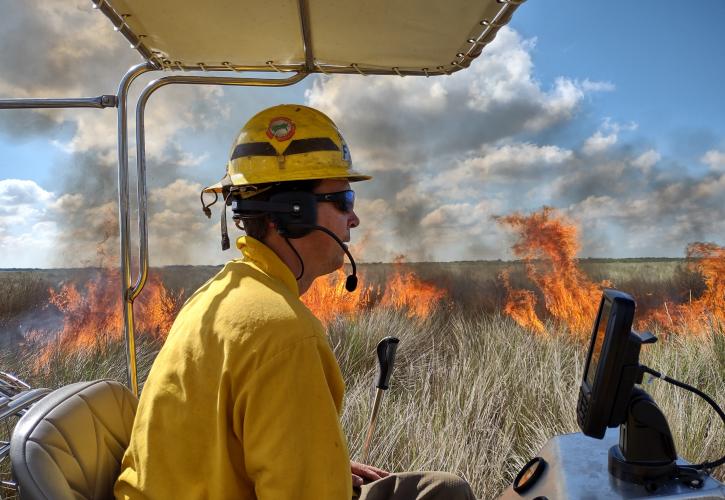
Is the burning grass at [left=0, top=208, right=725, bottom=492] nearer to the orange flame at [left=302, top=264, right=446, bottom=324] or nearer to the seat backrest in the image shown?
the orange flame at [left=302, top=264, right=446, bottom=324]

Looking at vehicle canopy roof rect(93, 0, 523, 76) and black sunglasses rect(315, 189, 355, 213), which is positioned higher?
vehicle canopy roof rect(93, 0, 523, 76)

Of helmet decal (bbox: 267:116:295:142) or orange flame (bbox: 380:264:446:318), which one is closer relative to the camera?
helmet decal (bbox: 267:116:295:142)

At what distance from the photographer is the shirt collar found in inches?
70.4

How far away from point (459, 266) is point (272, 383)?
37.7ft

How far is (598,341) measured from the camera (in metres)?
1.88

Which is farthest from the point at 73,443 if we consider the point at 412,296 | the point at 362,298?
the point at 412,296

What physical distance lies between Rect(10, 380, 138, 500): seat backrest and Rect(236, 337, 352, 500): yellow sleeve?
0.62 metres

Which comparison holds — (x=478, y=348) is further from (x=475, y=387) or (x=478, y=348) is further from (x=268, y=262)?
(x=268, y=262)

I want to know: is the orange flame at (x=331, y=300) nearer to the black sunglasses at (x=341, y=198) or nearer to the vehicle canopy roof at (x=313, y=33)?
the vehicle canopy roof at (x=313, y=33)

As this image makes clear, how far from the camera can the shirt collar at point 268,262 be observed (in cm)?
179

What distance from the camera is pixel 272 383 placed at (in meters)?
1.38

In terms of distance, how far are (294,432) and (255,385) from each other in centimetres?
15

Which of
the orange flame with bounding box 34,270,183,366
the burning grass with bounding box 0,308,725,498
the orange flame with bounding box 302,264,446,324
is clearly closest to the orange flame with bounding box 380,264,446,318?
the orange flame with bounding box 302,264,446,324

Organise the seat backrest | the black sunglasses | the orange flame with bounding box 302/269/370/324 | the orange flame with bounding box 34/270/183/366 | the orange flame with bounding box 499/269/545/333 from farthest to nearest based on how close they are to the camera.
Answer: the orange flame with bounding box 302/269/370/324
the orange flame with bounding box 499/269/545/333
the orange flame with bounding box 34/270/183/366
the black sunglasses
the seat backrest
